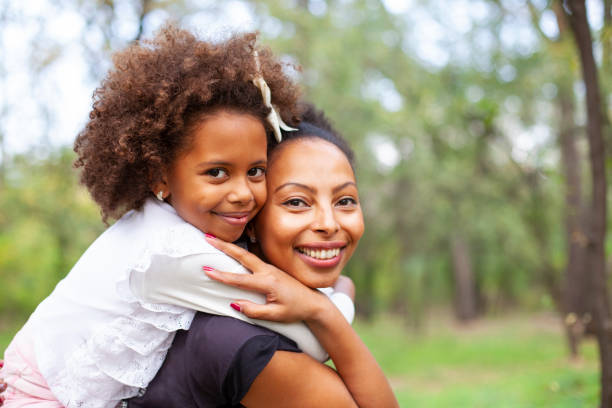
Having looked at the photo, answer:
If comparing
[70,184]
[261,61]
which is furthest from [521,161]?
[261,61]

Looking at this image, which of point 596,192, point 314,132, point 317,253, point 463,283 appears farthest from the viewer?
point 463,283

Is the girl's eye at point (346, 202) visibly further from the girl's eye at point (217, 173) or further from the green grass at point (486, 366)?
the green grass at point (486, 366)

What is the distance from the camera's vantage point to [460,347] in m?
15.0

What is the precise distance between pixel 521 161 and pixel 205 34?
9641 mm

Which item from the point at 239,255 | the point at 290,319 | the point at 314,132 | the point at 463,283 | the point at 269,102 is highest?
the point at 269,102

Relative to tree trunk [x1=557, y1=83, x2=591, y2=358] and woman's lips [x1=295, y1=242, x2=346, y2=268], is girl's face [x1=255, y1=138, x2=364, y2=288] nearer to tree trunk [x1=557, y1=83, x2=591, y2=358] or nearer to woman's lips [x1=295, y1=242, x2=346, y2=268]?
woman's lips [x1=295, y1=242, x2=346, y2=268]

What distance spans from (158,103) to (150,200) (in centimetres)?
41

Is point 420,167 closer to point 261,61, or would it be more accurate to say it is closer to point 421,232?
point 421,232

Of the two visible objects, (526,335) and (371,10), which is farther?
(526,335)

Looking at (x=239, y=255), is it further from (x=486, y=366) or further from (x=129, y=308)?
(x=486, y=366)

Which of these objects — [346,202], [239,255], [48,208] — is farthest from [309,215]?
[48,208]

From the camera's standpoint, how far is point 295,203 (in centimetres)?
211

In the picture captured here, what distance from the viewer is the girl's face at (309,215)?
2062mm

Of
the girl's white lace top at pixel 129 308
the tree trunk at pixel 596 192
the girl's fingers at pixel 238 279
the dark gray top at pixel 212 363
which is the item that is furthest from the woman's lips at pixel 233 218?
the tree trunk at pixel 596 192
